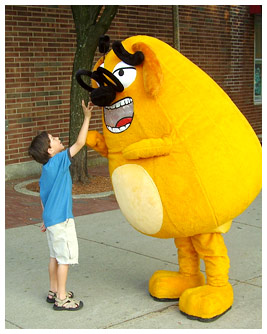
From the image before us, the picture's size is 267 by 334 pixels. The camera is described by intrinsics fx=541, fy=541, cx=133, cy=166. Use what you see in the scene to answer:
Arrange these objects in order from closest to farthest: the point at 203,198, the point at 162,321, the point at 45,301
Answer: the point at 203,198
the point at 162,321
the point at 45,301

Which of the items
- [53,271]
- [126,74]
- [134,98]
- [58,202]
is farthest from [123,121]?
[53,271]

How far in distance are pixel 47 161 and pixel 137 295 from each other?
1.35 metres

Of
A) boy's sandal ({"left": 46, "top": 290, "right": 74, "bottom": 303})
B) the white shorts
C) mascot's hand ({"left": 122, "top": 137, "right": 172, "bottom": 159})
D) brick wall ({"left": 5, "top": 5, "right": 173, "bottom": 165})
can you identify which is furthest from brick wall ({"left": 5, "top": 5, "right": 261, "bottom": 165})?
mascot's hand ({"left": 122, "top": 137, "right": 172, "bottom": 159})

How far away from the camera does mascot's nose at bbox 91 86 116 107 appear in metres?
3.85

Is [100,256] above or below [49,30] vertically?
below

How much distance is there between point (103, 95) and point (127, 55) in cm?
33

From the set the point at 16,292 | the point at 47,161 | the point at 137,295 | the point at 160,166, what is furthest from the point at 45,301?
the point at 160,166

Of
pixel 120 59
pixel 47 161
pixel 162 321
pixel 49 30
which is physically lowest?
pixel 162 321

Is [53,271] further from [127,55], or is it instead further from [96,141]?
[127,55]

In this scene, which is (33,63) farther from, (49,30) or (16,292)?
(16,292)

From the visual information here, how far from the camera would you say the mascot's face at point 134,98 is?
3762 mm

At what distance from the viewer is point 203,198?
3707 millimetres

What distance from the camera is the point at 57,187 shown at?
4.10 metres

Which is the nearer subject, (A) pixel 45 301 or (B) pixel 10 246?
(A) pixel 45 301
